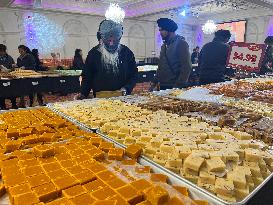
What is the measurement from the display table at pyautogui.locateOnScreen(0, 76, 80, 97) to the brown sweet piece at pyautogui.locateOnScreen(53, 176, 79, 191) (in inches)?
207

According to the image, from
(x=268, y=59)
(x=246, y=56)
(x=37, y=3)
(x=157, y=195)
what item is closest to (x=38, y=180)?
(x=157, y=195)

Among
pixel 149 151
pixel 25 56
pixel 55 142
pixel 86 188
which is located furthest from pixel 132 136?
pixel 25 56

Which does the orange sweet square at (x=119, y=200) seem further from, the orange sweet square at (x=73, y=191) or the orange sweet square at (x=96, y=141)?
the orange sweet square at (x=96, y=141)

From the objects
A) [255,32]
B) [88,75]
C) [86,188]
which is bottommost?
[86,188]

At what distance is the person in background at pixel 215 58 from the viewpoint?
450 centimetres

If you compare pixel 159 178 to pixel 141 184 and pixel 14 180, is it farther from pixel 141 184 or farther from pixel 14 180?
→ pixel 14 180

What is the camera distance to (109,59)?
3346mm

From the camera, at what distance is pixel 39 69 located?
→ 8.09 m

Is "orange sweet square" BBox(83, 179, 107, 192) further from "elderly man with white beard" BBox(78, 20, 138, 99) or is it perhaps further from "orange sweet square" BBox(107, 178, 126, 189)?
"elderly man with white beard" BBox(78, 20, 138, 99)

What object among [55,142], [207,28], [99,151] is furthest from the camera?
[207,28]

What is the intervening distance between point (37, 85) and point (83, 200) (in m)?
5.83

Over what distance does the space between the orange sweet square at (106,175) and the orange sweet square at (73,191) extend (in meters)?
0.11

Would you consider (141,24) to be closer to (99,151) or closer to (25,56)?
(25,56)

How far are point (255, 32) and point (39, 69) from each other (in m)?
11.7
